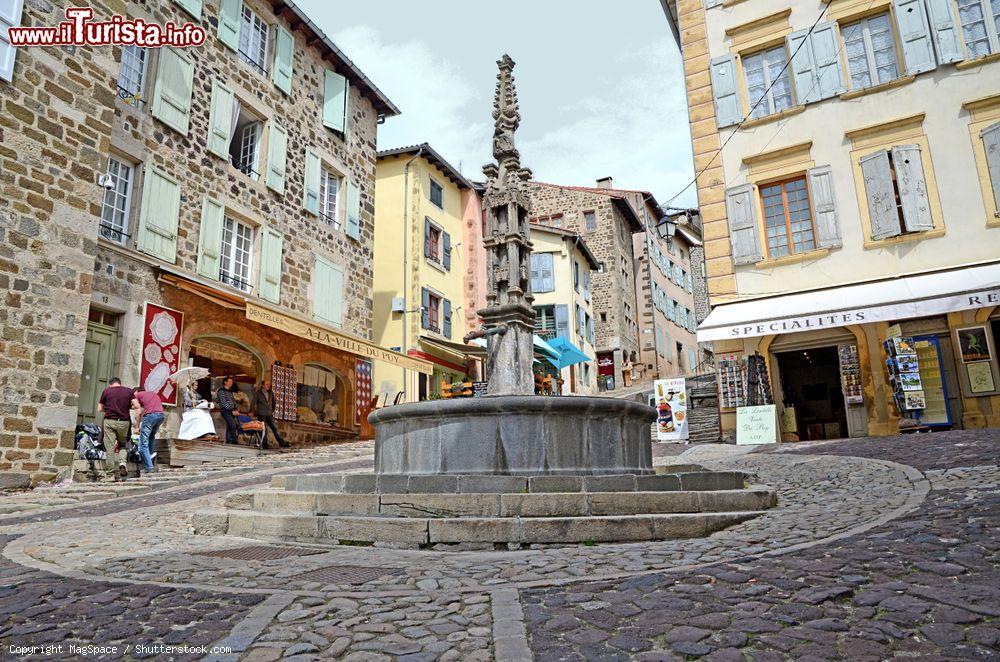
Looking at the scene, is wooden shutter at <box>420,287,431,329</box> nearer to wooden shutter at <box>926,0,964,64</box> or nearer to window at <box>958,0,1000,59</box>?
wooden shutter at <box>926,0,964,64</box>

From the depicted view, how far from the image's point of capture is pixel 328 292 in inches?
733

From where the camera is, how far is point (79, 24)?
1089 cm

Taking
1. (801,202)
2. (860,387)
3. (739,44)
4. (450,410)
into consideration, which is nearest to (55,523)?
(450,410)

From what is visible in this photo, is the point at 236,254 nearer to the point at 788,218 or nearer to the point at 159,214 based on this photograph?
the point at 159,214

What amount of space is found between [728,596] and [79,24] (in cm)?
1238

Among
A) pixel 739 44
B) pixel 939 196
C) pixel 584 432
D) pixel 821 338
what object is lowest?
pixel 584 432

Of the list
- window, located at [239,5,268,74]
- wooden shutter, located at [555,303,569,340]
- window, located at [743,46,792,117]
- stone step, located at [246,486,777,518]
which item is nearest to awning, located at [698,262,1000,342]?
window, located at [743,46,792,117]

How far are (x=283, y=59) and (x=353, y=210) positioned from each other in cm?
439

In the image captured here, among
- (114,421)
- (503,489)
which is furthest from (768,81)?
(114,421)

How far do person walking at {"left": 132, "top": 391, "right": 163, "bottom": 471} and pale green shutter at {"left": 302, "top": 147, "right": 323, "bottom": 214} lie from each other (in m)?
8.32

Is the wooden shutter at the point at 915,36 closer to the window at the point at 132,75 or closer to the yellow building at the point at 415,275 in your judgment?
the yellow building at the point at 415,275

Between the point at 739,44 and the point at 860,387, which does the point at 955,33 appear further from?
the point at 860,387

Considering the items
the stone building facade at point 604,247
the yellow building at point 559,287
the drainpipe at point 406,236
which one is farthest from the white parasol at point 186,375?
the stone building facade at point 604,247

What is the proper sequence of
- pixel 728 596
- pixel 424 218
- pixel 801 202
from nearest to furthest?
pixel 728 596, pixel 801 202, pixel 424 218
